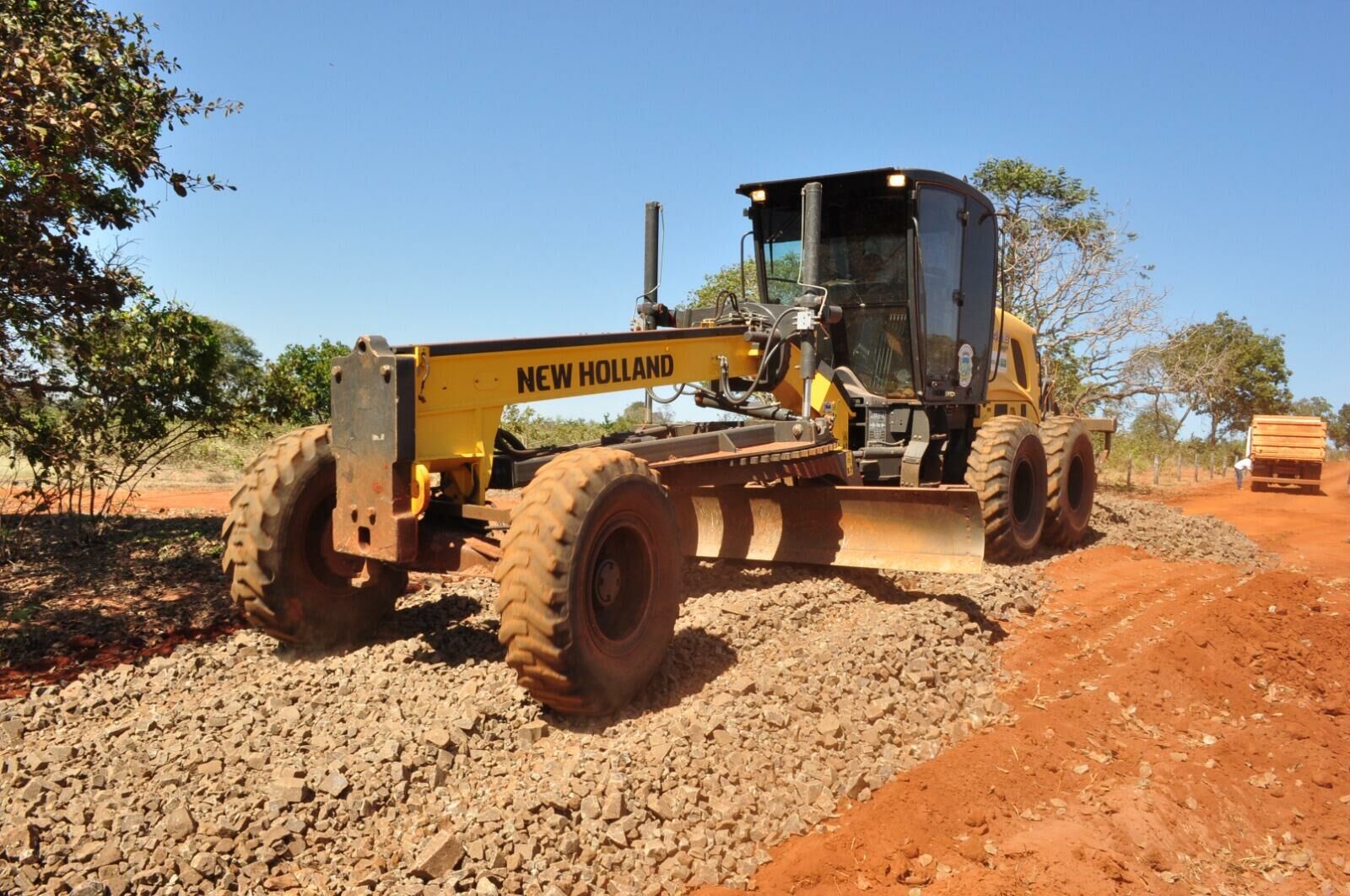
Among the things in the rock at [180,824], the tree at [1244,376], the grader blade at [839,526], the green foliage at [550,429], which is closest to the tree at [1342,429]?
the tree at [1244,376]

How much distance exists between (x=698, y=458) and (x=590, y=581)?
155 cm

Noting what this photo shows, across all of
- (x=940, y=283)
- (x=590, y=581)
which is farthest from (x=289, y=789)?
(x=940, y=283)

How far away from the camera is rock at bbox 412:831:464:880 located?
3.26 m

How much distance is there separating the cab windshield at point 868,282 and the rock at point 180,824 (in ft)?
19.6

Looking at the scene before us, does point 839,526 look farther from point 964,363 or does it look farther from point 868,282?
point 964,363

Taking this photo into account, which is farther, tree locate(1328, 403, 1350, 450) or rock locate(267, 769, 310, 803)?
tree locate(1328, 403, 1350, 450)

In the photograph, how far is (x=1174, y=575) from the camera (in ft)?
Result: 27.4

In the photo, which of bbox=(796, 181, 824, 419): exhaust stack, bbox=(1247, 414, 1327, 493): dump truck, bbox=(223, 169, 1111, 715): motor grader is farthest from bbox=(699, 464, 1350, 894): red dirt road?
bbox=(1247, 414, 1327, 493): dump truck

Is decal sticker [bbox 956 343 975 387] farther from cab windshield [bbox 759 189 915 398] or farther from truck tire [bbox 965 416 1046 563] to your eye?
cab windshield [bbox 759 189 915 398]

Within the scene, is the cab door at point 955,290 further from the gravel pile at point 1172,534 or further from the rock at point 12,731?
the rock at point 12,731

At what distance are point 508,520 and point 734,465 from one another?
6.10 feet

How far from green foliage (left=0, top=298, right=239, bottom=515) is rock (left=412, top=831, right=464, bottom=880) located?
6.12 metres

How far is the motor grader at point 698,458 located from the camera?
4.46 m

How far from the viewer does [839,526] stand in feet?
23.5
